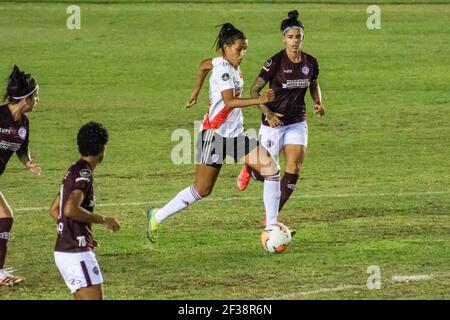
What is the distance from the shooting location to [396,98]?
32219mm

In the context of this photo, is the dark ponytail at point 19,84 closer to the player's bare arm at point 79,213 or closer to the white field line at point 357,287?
the player's bare arm at point 79,213

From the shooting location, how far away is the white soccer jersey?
16.9m

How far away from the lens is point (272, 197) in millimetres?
17141

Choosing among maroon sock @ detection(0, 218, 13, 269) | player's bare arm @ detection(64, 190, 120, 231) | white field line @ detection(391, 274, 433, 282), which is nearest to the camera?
player's bare arm @ detection(64, 190, 120, 231)

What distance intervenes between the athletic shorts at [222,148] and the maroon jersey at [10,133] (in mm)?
2439

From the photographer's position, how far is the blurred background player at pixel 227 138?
16.9m

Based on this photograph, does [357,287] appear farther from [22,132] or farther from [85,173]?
[22,132]

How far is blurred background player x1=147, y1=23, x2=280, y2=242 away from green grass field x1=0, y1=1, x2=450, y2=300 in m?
0.80

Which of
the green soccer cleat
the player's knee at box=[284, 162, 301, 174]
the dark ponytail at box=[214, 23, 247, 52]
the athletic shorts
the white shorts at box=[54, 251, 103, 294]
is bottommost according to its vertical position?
the white shorts at box=[54, 251, 103, 294]

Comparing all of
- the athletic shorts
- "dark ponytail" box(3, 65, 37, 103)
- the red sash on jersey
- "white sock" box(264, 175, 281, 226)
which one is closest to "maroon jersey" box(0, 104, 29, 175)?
"dark ponytail" box(3, 65, 37, 103)

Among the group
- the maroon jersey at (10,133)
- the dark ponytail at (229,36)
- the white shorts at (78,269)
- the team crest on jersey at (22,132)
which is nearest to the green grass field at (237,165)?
the maroon jersey at (10,133)

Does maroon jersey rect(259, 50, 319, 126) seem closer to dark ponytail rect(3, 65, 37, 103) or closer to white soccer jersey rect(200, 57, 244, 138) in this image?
white soccer jersey rect(200, 57, 244, 138)
